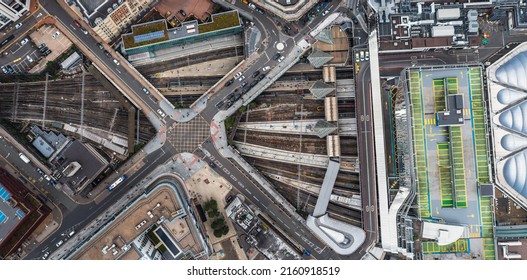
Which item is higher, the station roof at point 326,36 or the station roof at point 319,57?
the station roof at point 326,36

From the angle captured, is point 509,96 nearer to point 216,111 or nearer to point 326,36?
point 326,36

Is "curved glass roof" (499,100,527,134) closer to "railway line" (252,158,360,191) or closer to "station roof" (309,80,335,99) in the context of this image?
"railway line" (252,158,360,191)

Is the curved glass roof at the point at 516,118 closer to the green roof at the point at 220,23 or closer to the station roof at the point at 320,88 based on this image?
the station roof at the point at 320,88

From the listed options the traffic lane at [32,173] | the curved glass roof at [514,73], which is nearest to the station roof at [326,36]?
the curved glass roof at [514,73]

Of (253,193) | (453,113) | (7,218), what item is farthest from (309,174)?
(7,218)

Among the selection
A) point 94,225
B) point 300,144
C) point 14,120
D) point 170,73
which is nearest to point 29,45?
point 14,120

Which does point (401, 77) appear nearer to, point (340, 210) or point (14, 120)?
point (340, 210)
